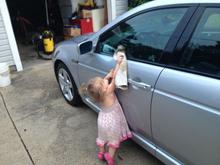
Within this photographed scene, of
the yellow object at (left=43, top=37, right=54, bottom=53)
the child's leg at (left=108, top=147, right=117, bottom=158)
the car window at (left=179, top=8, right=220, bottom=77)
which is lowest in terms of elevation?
the child's leg at (left=108, top=147, right=117, bottom=158)

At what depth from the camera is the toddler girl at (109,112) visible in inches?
80.6

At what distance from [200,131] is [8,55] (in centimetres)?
472

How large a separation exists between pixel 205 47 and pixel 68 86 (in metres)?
2.31

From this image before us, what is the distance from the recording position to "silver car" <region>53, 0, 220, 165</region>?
142cm

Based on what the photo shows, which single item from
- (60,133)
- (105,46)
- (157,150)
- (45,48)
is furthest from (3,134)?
(45,48)

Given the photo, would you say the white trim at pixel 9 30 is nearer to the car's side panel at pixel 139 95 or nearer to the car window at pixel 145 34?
the car window at pixel 145 34

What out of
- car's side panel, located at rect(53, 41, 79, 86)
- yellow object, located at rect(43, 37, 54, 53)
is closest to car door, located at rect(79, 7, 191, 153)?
car's side panel, located at rect(53, 41, 79, 86)

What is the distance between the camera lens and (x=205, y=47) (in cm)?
150

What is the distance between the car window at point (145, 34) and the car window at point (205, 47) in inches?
7.9

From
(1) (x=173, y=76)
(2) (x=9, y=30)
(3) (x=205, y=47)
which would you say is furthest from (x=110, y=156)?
(2) (x=9, y=30)

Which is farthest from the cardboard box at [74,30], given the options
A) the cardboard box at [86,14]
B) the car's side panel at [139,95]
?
the car's side panel at [139,95]

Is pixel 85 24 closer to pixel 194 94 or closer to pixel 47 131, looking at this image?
pixel 47 131

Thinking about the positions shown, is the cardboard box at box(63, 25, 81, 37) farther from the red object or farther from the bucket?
the bucket

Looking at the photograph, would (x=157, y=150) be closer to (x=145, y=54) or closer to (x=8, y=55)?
(x=145, y=54)
